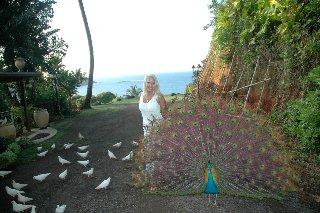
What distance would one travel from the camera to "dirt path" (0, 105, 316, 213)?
20.7ft

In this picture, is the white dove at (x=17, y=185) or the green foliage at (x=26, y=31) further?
the green foliage at (x=26, y=31)

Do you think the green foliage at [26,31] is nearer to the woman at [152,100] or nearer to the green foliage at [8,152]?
the green foliage at [8,152]

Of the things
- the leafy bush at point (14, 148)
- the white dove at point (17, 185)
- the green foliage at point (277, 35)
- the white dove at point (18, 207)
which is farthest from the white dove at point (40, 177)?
the green foliage at point (277, 35)

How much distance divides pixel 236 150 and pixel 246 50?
657 cm

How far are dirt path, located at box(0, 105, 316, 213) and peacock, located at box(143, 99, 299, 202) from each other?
1.44 ft

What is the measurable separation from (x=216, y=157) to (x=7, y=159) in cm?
668

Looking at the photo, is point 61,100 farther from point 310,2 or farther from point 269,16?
point 310,2

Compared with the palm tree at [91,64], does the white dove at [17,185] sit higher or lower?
lower

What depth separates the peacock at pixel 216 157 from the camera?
579cm

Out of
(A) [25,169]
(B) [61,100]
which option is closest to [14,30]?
(B) [61,100]

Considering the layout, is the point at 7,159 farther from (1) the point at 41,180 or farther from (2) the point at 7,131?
(2) the point at 7,131

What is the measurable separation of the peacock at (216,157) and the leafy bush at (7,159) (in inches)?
206

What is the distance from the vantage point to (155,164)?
6.27 m

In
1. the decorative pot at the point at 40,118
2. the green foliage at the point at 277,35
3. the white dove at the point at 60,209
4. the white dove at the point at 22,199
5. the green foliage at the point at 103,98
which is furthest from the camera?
the green foliage at the point at 103,98
